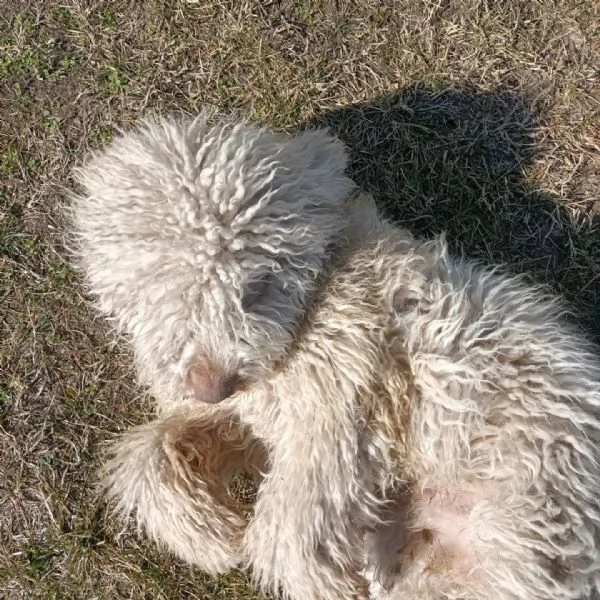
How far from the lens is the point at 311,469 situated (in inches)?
79.6

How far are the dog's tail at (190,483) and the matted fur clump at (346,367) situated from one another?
0.60ft

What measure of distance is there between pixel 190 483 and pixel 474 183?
168 centimetres

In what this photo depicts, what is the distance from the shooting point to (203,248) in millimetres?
1806

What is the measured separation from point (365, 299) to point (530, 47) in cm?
154

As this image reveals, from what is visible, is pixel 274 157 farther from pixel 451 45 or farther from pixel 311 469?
pixel 451 45

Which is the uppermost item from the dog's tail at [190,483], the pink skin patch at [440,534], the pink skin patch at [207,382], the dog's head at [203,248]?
the dog's head at [203,248]

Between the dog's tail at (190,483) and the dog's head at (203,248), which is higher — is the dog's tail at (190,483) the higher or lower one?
the lower one

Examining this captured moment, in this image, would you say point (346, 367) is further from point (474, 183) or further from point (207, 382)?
point (474, 183)

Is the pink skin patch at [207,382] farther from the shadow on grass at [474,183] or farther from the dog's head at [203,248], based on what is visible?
the shadow on grass at [474,183]

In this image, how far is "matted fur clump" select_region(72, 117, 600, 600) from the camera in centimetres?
186

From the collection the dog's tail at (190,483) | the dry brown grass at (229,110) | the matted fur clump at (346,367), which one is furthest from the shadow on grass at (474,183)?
the dog's tail at (190,483)

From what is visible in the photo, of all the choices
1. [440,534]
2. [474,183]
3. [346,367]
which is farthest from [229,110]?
[440,534]

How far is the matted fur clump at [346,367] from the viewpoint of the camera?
1.86m

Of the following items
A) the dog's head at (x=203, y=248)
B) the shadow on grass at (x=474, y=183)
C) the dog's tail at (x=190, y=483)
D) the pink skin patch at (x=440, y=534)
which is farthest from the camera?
the shadow on grass at (x=474, y=183)
